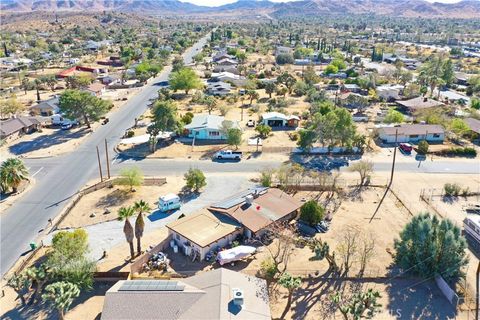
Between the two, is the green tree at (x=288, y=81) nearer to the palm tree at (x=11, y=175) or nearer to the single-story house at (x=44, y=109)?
the single-story house at (x=44, y=109)

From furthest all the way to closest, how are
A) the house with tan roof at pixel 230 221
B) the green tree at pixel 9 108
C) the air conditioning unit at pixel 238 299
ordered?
the green tree at pixel 9 108 → the house with tan roof at pixel 230 221 → the air conditioning unit at pixel 238 299

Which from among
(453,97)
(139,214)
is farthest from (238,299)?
(453,97)

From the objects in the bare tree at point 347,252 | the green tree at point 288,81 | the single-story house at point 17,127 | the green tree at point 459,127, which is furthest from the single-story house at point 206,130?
the green tree at point 459,127

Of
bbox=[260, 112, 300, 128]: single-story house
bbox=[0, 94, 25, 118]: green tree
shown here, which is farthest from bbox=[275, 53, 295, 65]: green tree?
bbox=[0, 94, 25, 118]: green tree

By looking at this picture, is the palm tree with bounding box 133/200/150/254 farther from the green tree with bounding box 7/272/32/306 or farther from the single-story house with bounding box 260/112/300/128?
the single-story house with bounding box 260/112/300/128

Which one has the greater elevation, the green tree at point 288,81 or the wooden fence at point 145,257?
the green tree at point 288,81

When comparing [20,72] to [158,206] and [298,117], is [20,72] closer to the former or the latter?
[298,117]

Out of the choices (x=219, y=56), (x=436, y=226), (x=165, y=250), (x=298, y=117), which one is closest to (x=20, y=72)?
(x=219, y=56)
